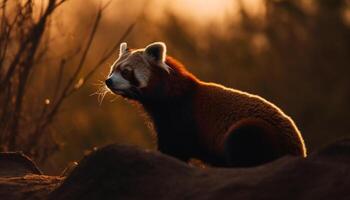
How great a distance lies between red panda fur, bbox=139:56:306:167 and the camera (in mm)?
7414

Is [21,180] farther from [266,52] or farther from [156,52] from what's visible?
[266,52]

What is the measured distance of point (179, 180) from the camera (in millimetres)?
6258

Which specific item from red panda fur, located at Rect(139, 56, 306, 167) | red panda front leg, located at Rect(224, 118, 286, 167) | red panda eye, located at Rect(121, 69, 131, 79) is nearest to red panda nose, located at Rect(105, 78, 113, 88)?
red panda eye, located at Rect(121, 69, 131, 79)

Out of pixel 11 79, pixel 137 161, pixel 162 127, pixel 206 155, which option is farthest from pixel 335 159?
pixel 11 79

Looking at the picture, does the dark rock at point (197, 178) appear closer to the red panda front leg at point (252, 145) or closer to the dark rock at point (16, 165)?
the red panda front leg at point (252, 145)

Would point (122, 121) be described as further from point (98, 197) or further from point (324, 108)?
point (98, 197)

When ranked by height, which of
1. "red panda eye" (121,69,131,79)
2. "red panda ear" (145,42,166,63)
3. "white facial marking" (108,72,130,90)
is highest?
"red panda ear" (145,42,166,63)

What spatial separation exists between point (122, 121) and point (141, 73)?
1431cm

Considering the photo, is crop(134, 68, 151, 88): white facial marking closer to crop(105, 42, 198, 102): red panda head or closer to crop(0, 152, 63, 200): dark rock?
crop(105, 42, 198, 102): red panda head

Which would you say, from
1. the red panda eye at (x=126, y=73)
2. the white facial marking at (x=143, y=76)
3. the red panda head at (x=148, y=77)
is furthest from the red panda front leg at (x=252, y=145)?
the red panda eye at (x=126, y=73)

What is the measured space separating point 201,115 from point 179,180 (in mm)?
2129

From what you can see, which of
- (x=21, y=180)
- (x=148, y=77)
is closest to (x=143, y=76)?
(x=148, y=77)

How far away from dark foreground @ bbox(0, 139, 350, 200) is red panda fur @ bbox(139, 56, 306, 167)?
1.07 metres

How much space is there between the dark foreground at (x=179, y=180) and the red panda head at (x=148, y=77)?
5.37ft
